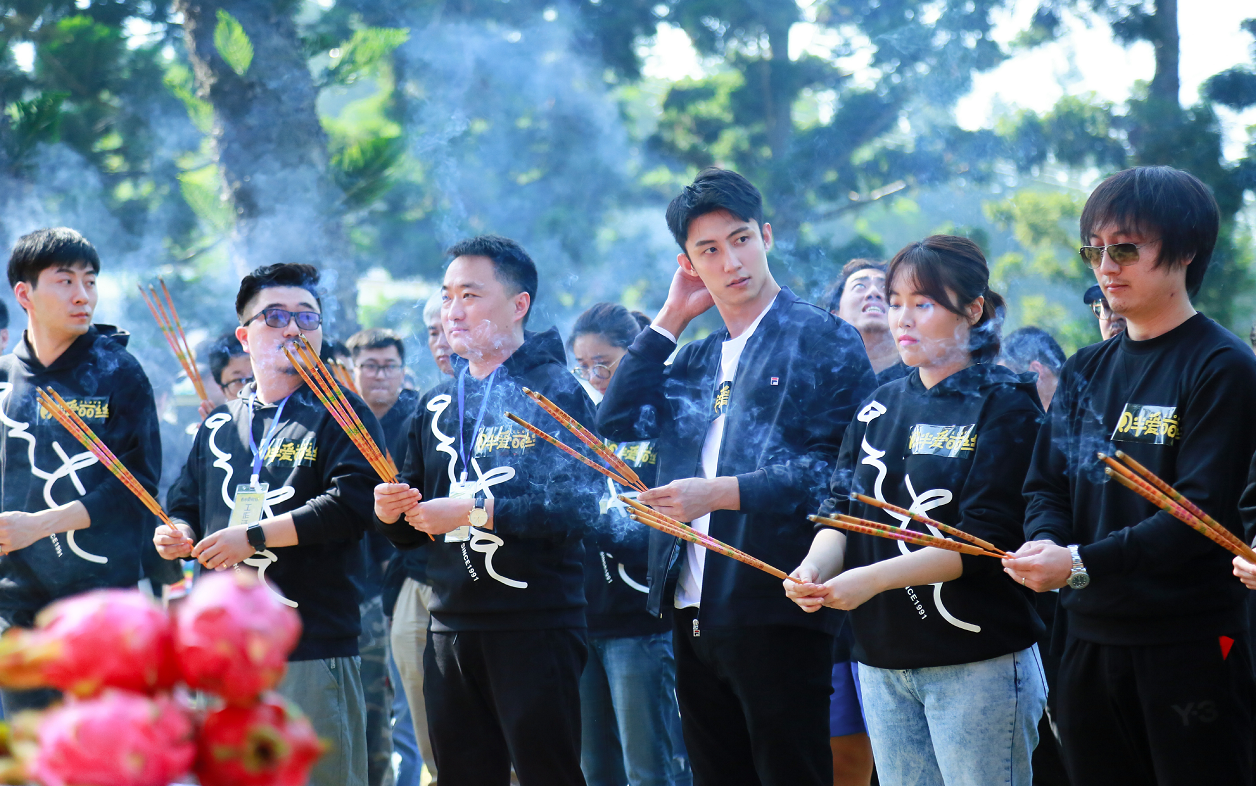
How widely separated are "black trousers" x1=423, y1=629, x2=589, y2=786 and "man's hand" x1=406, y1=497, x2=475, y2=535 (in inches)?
13.1

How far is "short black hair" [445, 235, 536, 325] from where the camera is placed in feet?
11.0

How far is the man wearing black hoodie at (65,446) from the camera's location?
3654 mm

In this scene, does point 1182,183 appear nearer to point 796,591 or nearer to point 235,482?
point 796,591

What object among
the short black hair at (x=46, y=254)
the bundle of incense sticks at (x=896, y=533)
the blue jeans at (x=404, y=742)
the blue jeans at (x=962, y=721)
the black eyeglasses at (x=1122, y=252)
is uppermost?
the short black hair at (x=46, y=254)

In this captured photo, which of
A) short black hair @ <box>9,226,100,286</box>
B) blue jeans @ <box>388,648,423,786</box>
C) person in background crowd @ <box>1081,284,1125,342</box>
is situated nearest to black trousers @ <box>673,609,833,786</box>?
person in background crowd @ <box>1081,284,1125,342</box>

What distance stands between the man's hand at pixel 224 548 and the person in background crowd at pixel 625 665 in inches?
47.2

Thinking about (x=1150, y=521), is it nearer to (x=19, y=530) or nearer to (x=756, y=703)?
(x=756, y=703)

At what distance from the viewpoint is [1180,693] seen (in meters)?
2.17

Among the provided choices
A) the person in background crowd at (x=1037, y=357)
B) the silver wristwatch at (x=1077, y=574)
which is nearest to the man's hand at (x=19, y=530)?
the silver wristwatch at (x=1077, y=574)

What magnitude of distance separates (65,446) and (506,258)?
1.76m

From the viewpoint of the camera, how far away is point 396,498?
284 cm

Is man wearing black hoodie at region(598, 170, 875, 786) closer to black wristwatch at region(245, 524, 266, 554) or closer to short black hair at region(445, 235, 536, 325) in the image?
short black hair at region(445, 235, 536, 325)

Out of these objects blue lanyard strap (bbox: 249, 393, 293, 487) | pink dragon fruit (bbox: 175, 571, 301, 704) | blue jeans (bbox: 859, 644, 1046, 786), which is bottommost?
blue jeans (bbox: 859, 644, 1046, 786)

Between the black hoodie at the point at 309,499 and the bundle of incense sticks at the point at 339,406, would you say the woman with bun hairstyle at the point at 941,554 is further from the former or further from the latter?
the black hoodie at the point at 309,499
